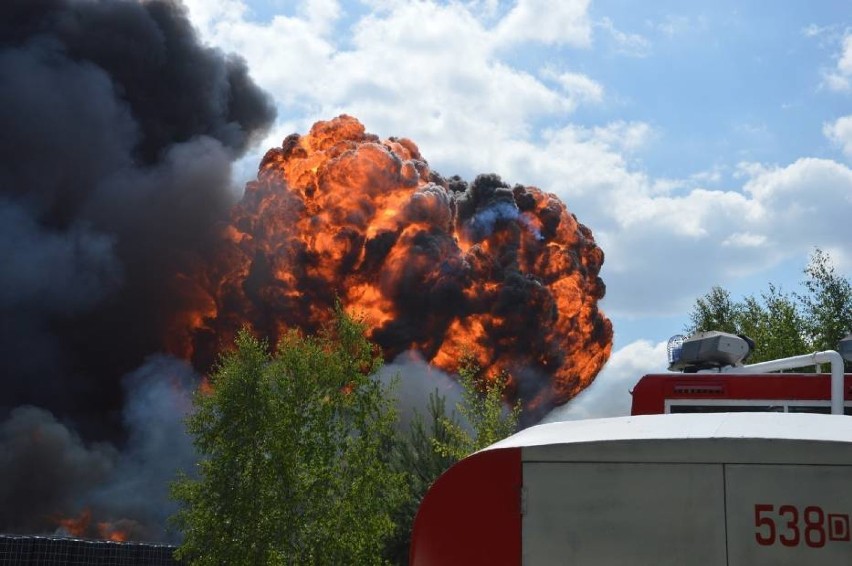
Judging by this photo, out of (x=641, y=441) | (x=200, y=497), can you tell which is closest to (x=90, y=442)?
(x=200, y=497)

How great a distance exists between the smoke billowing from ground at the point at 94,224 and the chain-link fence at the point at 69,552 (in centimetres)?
3201

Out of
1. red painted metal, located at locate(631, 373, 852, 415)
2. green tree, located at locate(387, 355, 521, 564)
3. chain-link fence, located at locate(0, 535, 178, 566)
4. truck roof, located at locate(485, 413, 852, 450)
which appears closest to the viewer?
truck roof, located at locate(485, 413, 852, 450)

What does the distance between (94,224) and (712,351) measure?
5642cm

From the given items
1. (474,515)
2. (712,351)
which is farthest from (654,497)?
(712,351)

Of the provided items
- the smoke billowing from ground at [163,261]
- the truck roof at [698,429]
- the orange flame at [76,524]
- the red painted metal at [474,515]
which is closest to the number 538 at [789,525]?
the truck roof at [698,429]

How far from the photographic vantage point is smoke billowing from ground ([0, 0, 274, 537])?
60562 millimetres

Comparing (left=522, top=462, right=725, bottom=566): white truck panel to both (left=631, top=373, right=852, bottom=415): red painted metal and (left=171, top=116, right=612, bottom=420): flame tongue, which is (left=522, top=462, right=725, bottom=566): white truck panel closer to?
(left=631, top=373, right=852, bottom=415): red painted metal

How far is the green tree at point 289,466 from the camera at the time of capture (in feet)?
65.4

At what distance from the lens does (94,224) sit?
63.0 meters

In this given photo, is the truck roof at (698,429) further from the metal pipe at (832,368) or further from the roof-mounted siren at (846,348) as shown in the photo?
→ the roof-mounted siren at (846,348)

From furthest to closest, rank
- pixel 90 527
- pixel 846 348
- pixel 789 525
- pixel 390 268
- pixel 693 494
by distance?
pixel 390 268
pixel 90 527
pixel 846 348
pixel 693 494
pixel 789 525

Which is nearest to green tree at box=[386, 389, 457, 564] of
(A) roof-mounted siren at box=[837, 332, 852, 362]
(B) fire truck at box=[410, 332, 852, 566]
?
(A) roof-mounted siren at box=[837, 332, 852, 362]

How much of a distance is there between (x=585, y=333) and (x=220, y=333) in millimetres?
24217

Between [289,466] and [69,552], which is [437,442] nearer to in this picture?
[289,466]
